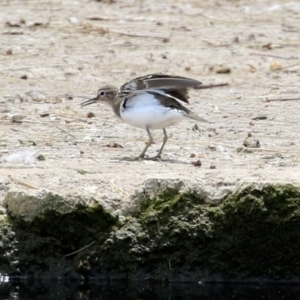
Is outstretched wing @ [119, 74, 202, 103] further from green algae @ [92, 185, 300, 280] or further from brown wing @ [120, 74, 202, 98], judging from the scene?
green algae @ [92, 185, 300, 280]

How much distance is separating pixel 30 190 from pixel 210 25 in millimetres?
7659

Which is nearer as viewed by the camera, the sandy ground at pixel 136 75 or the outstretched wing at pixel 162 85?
the sandy ground at pixel 136 75

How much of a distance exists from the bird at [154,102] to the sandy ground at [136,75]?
0.32 metres

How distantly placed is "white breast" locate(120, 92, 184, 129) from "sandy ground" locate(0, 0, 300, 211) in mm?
316

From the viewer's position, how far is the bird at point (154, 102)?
28.4 ft

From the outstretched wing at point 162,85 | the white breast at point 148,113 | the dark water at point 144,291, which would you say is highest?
the outstretched wing at point 162,85

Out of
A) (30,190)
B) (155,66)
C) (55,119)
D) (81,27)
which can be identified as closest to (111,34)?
(81,27)

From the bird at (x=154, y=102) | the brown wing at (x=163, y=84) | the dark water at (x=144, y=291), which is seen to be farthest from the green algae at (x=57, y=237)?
the brown wing at (x=163, y=84)

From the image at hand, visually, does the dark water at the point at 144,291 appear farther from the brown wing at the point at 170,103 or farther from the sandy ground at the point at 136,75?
the brown wing at the point at 170,103

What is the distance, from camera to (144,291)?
23.3 feet

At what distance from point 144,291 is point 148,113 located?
1.97 metres

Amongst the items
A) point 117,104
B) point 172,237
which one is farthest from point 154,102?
point 172,237

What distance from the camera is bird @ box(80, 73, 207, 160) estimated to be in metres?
8.65

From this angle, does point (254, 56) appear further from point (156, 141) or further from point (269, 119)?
point (156, 141)
